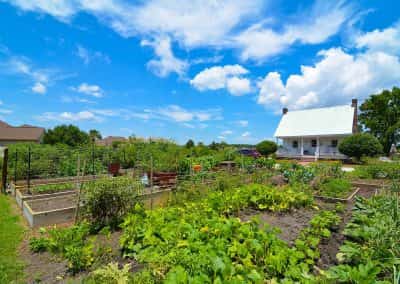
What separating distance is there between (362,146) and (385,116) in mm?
12785

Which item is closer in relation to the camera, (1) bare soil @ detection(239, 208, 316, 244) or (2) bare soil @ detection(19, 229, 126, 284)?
(2) bare soil @ detection(19, 229, 126, 284)

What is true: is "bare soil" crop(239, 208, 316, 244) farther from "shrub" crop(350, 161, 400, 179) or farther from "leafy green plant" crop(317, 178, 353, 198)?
"shrub" crop(350, 161, 400, 179)

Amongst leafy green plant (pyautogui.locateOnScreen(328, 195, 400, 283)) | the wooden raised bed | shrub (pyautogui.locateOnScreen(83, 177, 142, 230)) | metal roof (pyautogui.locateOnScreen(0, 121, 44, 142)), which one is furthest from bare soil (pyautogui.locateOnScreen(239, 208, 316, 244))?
metal roof (pyautogui.locateOnScreen(0, 121, 44, 142))

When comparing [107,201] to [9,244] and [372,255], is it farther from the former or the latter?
[372,255]

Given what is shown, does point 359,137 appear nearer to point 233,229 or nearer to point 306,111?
point 306,111

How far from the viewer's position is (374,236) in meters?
2.96

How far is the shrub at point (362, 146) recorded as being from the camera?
17.3 meters

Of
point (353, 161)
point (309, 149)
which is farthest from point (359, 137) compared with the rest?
point (309, 149)

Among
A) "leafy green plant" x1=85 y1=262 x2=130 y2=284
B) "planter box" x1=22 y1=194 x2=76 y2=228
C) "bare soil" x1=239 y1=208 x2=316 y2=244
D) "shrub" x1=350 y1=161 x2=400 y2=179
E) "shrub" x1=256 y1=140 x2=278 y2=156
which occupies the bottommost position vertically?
"planter box" x1=22 y1=194 x2=76 y2=228

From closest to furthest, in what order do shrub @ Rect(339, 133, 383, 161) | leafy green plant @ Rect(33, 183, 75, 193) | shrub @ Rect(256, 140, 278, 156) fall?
leafy green plant @ Rect(33, 183, 75, 193) → shrub @ Rect(339, 133, 383, 161) → shrub @ Rect(256, 140, 278, 156)

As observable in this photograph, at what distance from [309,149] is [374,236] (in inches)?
945

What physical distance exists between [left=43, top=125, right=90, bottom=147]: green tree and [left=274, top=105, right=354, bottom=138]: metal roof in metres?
26.3

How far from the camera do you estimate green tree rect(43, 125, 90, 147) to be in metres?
29.1

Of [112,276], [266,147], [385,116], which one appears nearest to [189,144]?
[266,147]
